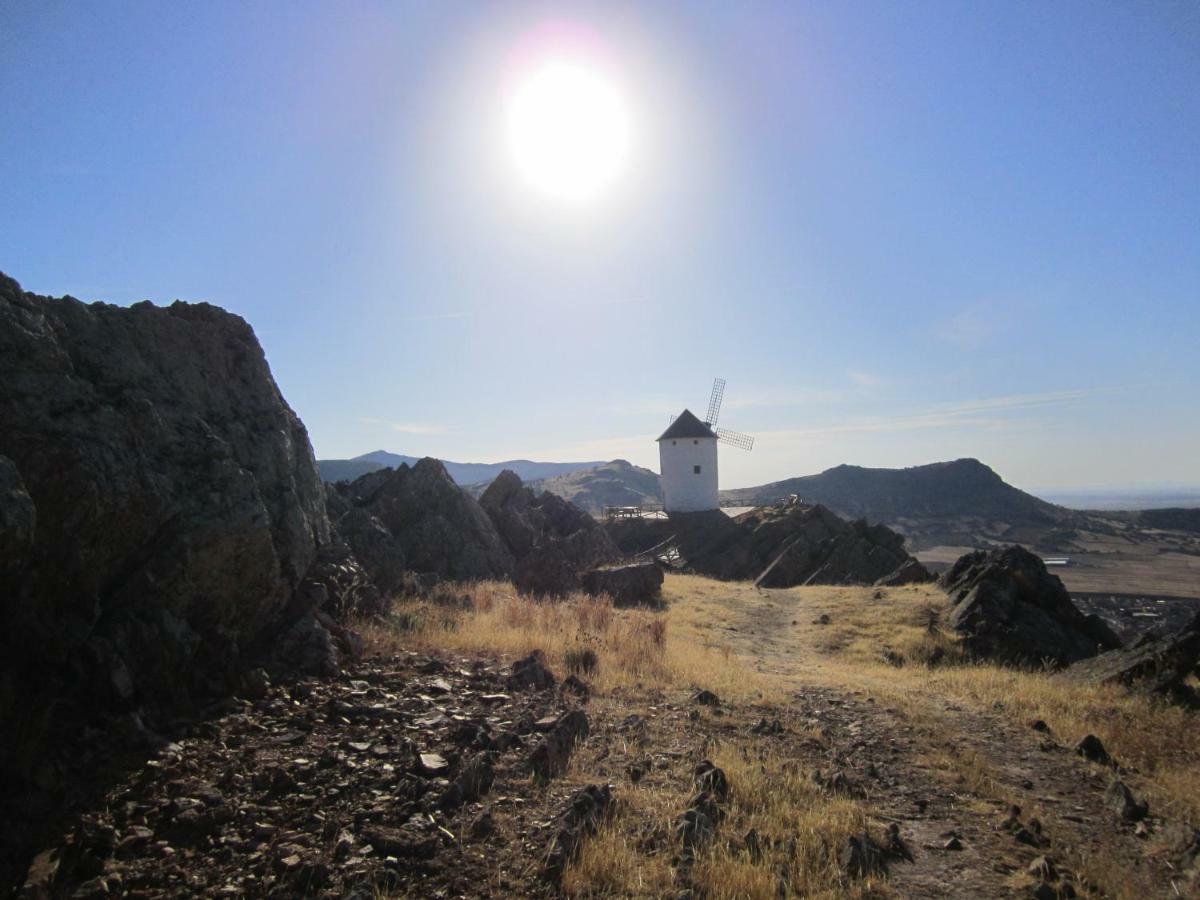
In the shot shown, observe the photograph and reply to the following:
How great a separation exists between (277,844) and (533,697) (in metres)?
3.98

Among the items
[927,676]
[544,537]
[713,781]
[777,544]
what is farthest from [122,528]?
[777,544]

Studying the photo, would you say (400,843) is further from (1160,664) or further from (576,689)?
(1160,664)

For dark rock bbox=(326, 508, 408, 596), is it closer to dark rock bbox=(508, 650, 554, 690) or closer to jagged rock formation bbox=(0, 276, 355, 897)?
dark rock bbox=(508, 650, 554, 690)

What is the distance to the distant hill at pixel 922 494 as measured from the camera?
113500 millimetres

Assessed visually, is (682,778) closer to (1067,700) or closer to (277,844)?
(277,844)

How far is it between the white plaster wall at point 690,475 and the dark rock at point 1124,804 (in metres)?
43.4

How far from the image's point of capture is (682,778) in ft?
19.9

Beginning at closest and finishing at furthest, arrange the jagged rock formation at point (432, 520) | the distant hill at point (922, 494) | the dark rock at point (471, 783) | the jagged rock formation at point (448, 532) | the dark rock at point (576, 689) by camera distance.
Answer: the dark rock at point (471, 783)
the dark rock at point (576, 689)
the jagged rock formation at point (448, 532)
the jagged rock formation at point (432, 520)
the distant hill at point (922, 494)

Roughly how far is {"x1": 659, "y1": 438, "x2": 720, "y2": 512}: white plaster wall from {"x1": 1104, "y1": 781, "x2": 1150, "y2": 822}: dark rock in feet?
142

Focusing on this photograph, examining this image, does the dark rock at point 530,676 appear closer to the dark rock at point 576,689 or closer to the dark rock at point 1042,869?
the dark rock at point 576,689

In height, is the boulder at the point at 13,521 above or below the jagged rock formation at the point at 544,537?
above

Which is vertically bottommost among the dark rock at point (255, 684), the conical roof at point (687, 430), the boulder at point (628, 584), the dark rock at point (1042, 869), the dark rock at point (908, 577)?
the dark rock at point (908, 577)

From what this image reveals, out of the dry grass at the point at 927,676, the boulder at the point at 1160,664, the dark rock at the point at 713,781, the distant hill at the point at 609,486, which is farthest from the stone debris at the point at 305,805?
the distant hill at the point at 609,486

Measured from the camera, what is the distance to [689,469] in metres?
49.9
